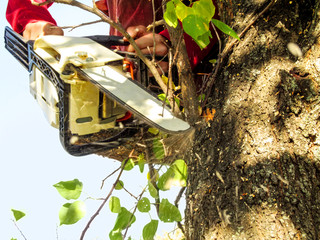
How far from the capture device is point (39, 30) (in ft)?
6.25

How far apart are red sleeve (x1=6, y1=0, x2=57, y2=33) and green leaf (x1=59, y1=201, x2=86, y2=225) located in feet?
3.39

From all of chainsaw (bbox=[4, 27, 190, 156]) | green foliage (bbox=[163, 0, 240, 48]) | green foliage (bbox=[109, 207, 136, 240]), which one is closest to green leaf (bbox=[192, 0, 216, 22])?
green foliage (bbox=[163, 0, 240, 48])

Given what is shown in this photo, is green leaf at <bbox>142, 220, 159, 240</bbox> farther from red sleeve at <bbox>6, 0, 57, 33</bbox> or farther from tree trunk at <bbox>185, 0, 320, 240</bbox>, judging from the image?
red sleeve at <bbox>6, 0, 57, 33</bbox>

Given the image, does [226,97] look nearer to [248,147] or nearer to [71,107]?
[248,147]

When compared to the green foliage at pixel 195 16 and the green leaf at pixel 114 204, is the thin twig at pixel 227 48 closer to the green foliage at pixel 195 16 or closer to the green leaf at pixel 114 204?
the green foliage at pixel 195 16

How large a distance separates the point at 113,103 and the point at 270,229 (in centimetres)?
83

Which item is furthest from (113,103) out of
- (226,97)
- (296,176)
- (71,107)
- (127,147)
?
(296,176)

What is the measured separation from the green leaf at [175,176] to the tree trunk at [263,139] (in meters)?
0.13

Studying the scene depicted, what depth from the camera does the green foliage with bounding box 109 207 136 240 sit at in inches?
63.7

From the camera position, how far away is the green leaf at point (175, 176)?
4.66ft

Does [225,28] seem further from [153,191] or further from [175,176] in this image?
[153,191]

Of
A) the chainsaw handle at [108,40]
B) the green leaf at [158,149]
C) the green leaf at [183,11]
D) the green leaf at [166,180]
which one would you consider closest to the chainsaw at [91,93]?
the chainsaw handle at [108,40]

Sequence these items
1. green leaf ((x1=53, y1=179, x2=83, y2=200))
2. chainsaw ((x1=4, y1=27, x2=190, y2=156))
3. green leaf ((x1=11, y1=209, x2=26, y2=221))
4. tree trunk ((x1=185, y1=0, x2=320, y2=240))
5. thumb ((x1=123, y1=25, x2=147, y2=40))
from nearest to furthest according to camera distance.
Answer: tree trunk ((x1=185, y1=0, x2=320, y2=240)) < chainsaw ((x1=4, y1=27, x2=190, y2=156)) < green leaf ((x1=53, y1=179, x2=83, y2=200)) < green leaf ((x1=11, y1=209, x2=26, y2=221)) < thumb ((x1=123, y1=25, x2=147, y2=40))

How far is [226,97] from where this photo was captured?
1230mm
